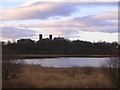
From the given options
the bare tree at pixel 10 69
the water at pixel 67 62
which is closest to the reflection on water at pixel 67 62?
the water at pixel 67 62

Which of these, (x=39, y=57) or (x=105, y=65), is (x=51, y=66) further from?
(x=105, y=65)

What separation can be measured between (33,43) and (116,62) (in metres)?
16.7

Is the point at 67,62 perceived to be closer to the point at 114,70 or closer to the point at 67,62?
the point at 67,62

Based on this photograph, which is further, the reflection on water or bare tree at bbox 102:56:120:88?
the reflection on water

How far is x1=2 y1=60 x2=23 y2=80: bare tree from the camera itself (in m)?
23.5

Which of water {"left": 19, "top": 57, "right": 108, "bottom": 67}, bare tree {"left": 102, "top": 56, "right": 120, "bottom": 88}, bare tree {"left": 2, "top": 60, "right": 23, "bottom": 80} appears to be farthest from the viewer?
water {"left": 19, "top": 57, "right": 108, "bottom": 67}

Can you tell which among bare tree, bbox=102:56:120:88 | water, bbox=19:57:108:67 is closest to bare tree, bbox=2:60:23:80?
Result: water, bbox=19:57:108:67

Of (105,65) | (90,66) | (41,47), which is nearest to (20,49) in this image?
(41,47)

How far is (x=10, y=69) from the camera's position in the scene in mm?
24219

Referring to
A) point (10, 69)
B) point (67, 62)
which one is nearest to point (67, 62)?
point (67, 62)

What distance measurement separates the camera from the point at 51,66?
33875 mm

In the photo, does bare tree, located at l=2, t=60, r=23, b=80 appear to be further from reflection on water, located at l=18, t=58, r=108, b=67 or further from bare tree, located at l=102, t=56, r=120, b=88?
bare tree, located at l=102, t=56, r=120, b=88

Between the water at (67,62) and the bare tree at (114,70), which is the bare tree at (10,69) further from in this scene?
the bare tree at (114,70)

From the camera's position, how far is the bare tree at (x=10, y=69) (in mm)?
23531
